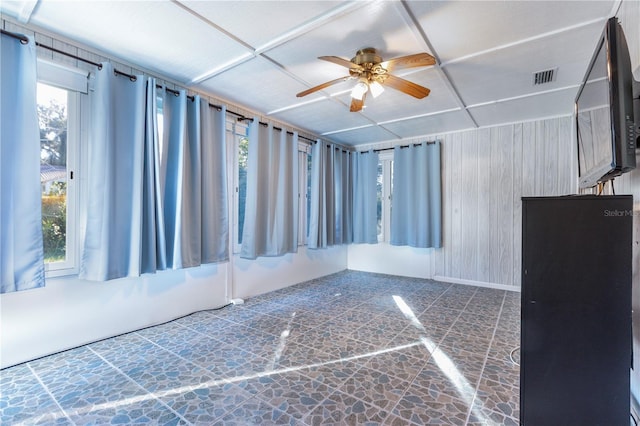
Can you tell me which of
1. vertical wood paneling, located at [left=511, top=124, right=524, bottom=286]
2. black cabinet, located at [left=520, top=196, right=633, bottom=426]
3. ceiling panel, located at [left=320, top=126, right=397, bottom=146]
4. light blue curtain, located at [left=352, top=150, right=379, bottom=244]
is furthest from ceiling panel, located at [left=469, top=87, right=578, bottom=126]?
black cabinet, located at [left=520, top=196, right=633, bottom=426]

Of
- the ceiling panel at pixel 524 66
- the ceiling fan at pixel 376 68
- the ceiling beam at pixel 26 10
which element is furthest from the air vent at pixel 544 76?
the ceiling beam at pixel 26 10

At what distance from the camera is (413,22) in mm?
1946

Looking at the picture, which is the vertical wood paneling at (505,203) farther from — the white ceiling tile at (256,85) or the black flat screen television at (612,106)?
the white ceiling tile at (256,85)

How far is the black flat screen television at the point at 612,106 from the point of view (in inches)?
46.8

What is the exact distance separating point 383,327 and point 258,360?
48.3 inches

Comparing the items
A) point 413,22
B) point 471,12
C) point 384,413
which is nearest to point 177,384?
point 384,413

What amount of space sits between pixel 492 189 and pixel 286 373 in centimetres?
390

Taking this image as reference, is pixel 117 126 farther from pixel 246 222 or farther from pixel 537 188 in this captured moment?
pixel 537 188

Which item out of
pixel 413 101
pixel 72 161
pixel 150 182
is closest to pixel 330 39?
pixel 413 101

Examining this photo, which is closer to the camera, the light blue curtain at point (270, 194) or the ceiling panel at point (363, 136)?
the light blue curtain at point (270, 194)

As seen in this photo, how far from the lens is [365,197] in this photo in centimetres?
532

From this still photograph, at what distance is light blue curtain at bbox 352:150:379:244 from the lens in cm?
524

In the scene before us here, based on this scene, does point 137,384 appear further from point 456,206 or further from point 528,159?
point 528,159

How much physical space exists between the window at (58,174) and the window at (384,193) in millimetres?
4284
